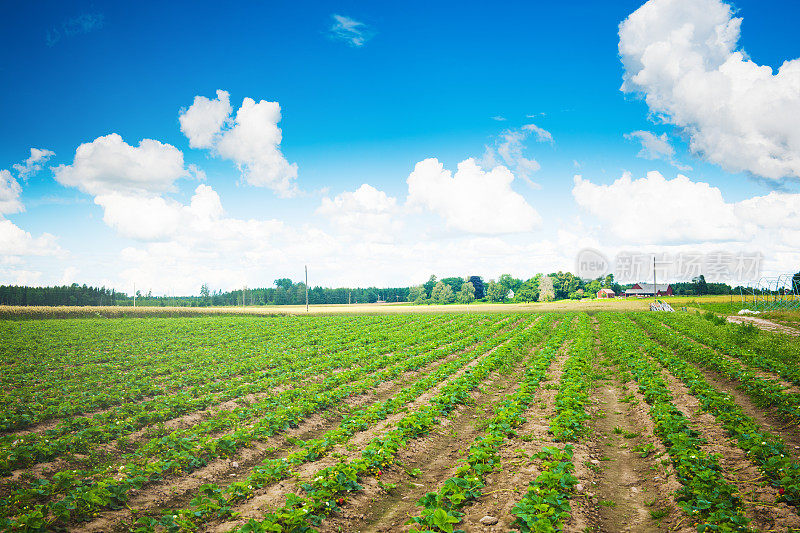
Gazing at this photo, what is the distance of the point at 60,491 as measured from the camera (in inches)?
293

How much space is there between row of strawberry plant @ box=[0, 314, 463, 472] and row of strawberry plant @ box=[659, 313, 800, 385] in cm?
1910

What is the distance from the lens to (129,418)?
38.9 ft

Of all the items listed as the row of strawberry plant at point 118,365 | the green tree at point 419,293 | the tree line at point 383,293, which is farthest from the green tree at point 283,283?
the row of strawberry plant at point 118,365

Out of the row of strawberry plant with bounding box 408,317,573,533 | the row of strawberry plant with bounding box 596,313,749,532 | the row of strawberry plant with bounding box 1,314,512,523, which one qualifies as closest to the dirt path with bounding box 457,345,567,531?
the row of strawberry plant with bounding box 408,317,573,533

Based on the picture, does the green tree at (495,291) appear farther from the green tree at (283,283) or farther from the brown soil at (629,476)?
the brown soil at (629,476)

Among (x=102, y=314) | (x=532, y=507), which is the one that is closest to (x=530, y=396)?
(x=532, y=507)

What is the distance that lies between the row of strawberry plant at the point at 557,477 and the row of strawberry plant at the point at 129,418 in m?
10.5

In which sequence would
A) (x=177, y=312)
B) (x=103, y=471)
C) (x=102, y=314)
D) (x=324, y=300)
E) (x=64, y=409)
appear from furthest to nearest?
(x=324, y=300) < (x=177, y=312) < (x=102, y=314) < (x=64, y=409) < (x=103, y=471)

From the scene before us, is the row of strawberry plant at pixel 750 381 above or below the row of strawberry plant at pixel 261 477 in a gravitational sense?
above

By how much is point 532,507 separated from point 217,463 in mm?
7211

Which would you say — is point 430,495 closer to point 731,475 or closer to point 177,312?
point 731,475

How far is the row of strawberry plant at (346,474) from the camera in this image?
5992mm

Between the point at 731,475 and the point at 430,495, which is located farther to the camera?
the point at 731,475

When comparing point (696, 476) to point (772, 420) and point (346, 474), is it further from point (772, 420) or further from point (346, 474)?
point (772, 420)
